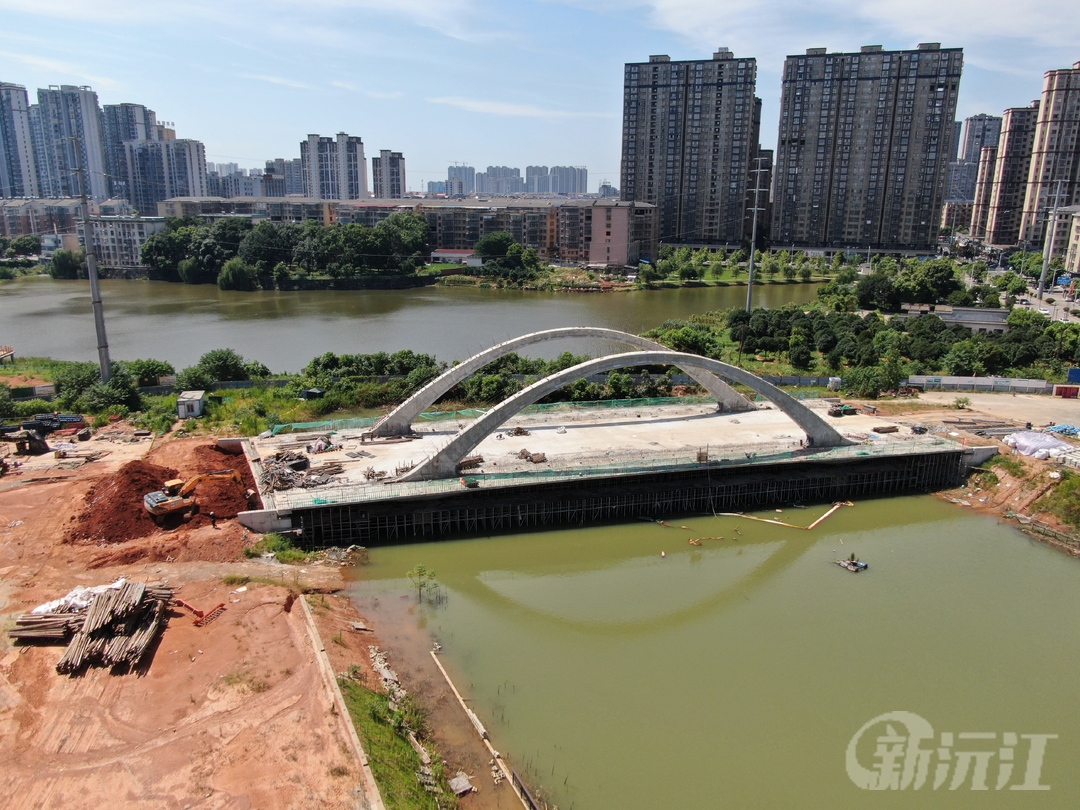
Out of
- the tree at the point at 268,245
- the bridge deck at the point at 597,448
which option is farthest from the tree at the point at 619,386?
the tree at the point at 268,245

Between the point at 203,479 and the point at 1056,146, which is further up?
the point at 1056,146

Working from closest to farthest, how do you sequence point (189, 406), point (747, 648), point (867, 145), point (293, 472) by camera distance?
point (747, 648)
point (293, 472)
point (189, 406)
point (867, 145)

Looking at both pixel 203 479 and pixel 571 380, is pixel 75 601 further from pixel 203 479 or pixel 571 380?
pixel 571 380

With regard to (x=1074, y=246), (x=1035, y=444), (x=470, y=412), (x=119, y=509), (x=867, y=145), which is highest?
(x=867, y=145)

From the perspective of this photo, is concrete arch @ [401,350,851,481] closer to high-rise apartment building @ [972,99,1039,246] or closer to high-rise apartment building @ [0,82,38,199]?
high-rise apartment building @ [972,99,1039,246]

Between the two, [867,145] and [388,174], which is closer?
[867,145]

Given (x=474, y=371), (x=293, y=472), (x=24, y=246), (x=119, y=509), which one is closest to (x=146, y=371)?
(x=119, y=509)

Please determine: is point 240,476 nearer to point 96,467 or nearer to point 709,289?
point 96,467
